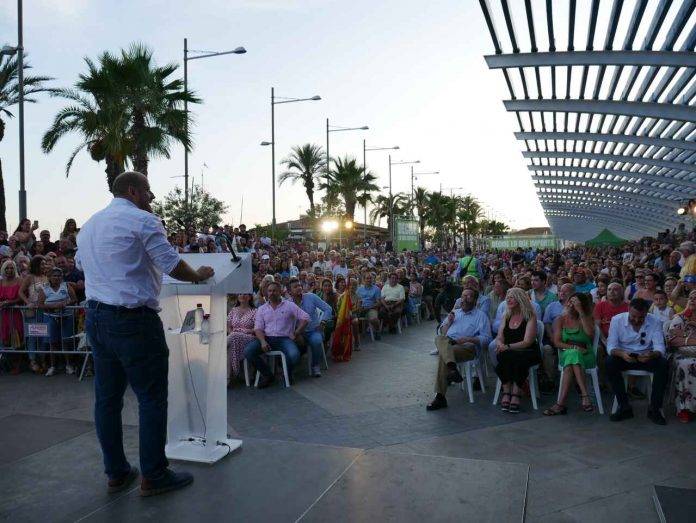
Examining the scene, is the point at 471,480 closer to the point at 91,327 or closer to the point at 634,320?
the point at 91,327

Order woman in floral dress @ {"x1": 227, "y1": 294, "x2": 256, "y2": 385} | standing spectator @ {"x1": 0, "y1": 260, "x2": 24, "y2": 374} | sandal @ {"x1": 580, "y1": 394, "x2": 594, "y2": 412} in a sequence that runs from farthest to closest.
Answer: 1. standing spectator @ {"x1": 0, "y1": 260, "x2": 24, "y2": 374}
2. woman in floral dress @ {"x1": 227, "y1": 294, "x2": 256, "y2": 385}
3. sandal @ {"x1": 580, "y1": 394, "x2": 594, "y2": 412}

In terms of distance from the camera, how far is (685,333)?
5.85 metres

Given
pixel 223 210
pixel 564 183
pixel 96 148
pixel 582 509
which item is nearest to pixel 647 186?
pixel 564 183

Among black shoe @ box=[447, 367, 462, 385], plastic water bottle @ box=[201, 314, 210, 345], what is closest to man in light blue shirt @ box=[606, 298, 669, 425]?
black shoe @ box=[447, 367, 462, 385]

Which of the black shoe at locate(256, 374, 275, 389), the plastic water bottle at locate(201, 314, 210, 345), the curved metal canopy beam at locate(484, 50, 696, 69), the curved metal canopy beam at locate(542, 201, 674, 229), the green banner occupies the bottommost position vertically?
the black shoe at locate(256, 374, 275, 389)

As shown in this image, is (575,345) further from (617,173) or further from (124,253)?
(617,173)

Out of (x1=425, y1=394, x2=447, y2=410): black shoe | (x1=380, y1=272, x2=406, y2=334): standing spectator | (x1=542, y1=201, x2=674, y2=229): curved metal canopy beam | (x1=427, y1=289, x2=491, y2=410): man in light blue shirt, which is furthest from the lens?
(x1=542, y1=201, x2=674, y2=229): curved metal canopy beam

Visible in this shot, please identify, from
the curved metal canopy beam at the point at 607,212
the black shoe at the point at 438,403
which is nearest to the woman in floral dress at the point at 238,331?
the black shoe at the point at 438,403

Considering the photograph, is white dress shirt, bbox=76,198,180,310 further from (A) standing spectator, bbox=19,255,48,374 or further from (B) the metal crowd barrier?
(A) standing spectator, bbox=19,255,48,374

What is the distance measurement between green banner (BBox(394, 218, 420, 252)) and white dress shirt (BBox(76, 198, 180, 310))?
2535 centimetres

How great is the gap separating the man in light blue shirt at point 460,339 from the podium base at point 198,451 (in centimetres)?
250

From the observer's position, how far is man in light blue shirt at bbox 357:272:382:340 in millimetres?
10789

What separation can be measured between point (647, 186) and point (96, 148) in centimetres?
2257

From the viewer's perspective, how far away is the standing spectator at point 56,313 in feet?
24.8
